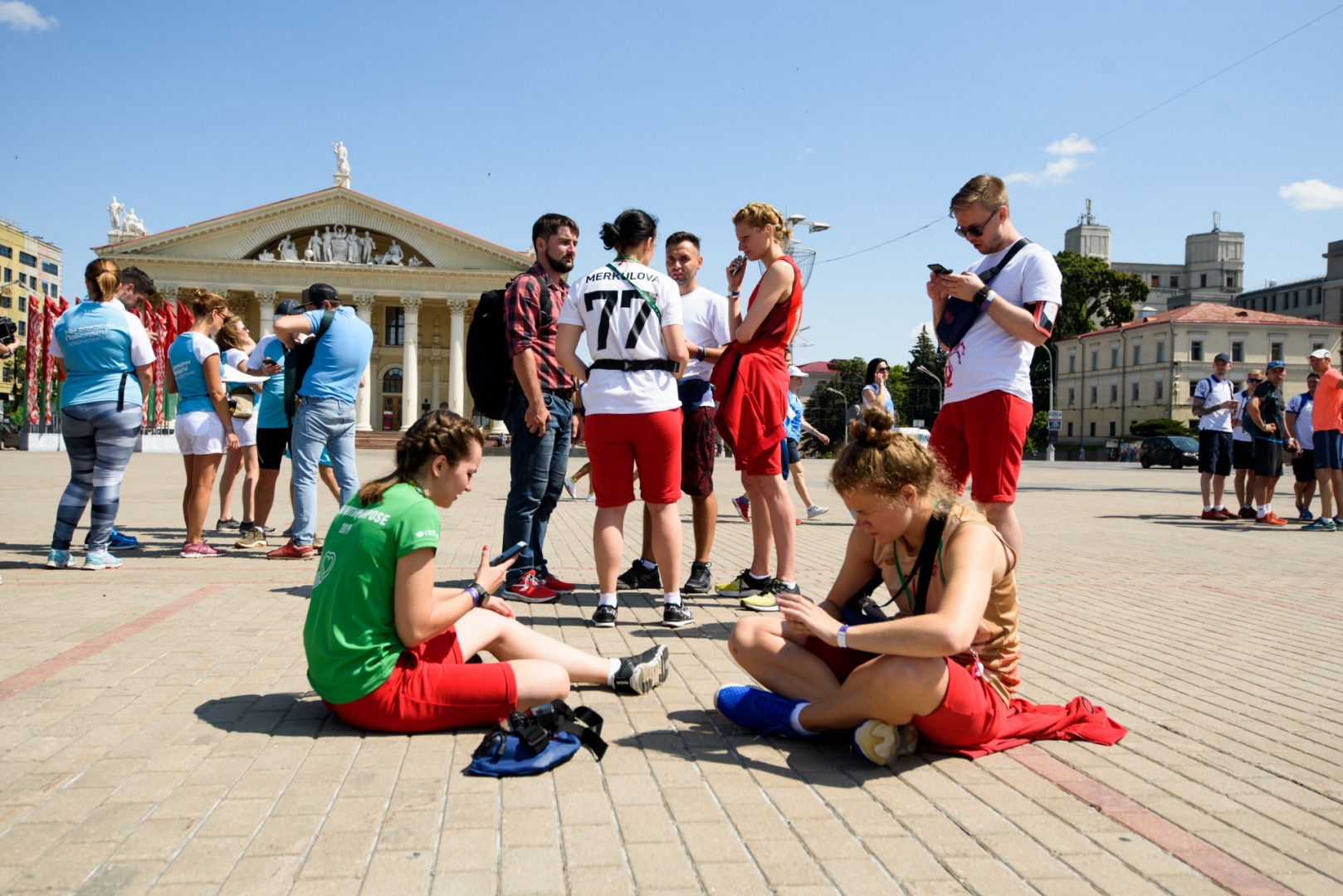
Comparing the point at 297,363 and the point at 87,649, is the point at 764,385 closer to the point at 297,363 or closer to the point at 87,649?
the point at 87,649

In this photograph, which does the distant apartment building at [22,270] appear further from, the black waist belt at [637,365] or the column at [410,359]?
the black waist belt at [637,365]

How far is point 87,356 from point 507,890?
5774mm

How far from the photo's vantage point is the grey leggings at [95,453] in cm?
643

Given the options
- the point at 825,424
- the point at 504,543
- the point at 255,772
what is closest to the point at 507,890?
the point at 255,772

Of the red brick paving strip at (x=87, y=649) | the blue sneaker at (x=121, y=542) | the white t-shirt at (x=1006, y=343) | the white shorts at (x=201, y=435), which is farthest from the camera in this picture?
the blue sneaker at (x=121, y=542)

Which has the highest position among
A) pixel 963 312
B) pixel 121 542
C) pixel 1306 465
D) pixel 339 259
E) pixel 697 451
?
pixel 339 259

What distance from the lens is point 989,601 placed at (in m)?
3.19

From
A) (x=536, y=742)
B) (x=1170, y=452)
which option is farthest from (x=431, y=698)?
(x=1170, y=452)

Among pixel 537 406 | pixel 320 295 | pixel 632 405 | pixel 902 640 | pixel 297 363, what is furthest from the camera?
pixel 320 295

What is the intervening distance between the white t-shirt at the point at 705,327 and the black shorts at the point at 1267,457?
9102 millimetres

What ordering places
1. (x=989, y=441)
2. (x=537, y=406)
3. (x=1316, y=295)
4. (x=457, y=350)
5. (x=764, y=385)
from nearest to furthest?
1. (x=989, y=441)
2. (x=764, y=385)
3. (x=537, y=406)
4. (x=457, y=350)
5. (x=1316, y=295)

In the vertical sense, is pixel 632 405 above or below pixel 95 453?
above

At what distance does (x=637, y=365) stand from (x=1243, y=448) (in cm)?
1075

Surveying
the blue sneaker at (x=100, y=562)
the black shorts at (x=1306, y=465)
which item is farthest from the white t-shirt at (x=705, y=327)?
the black shorts at (x=1306, y=465)
